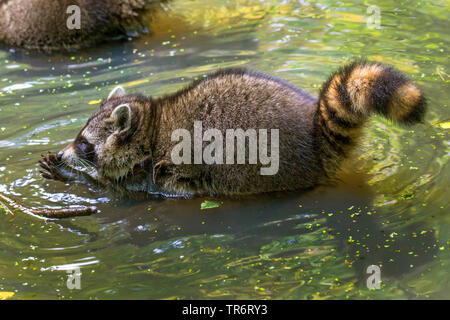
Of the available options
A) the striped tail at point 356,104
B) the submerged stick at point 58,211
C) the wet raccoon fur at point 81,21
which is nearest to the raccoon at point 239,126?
the striped tail at point 356,104

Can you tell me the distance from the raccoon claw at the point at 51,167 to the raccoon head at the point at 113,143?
0.23 feet

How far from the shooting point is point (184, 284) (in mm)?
4559

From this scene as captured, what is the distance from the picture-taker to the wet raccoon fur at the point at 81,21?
32.5 ft

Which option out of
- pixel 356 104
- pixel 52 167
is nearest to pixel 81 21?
pixel 52 167

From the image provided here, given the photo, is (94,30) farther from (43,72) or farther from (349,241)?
(349,241)

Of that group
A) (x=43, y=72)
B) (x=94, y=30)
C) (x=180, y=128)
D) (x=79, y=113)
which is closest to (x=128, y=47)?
(x=94, y=30)

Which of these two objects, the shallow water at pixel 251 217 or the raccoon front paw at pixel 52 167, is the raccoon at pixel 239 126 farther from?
the shallow water at pixel 251 217

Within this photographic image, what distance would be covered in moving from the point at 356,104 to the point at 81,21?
6.14 meters

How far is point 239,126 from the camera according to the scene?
18.2ft

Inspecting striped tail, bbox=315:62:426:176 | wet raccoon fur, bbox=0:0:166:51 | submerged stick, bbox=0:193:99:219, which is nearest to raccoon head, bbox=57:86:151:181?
submerged stick, bbox=0:193:99:219

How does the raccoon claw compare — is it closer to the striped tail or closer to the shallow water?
the shallow water

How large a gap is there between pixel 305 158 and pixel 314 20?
4.72 meters

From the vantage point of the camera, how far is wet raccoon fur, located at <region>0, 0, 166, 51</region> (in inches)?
390

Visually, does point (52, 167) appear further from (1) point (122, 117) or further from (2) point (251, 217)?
(2) point (251, 217)
